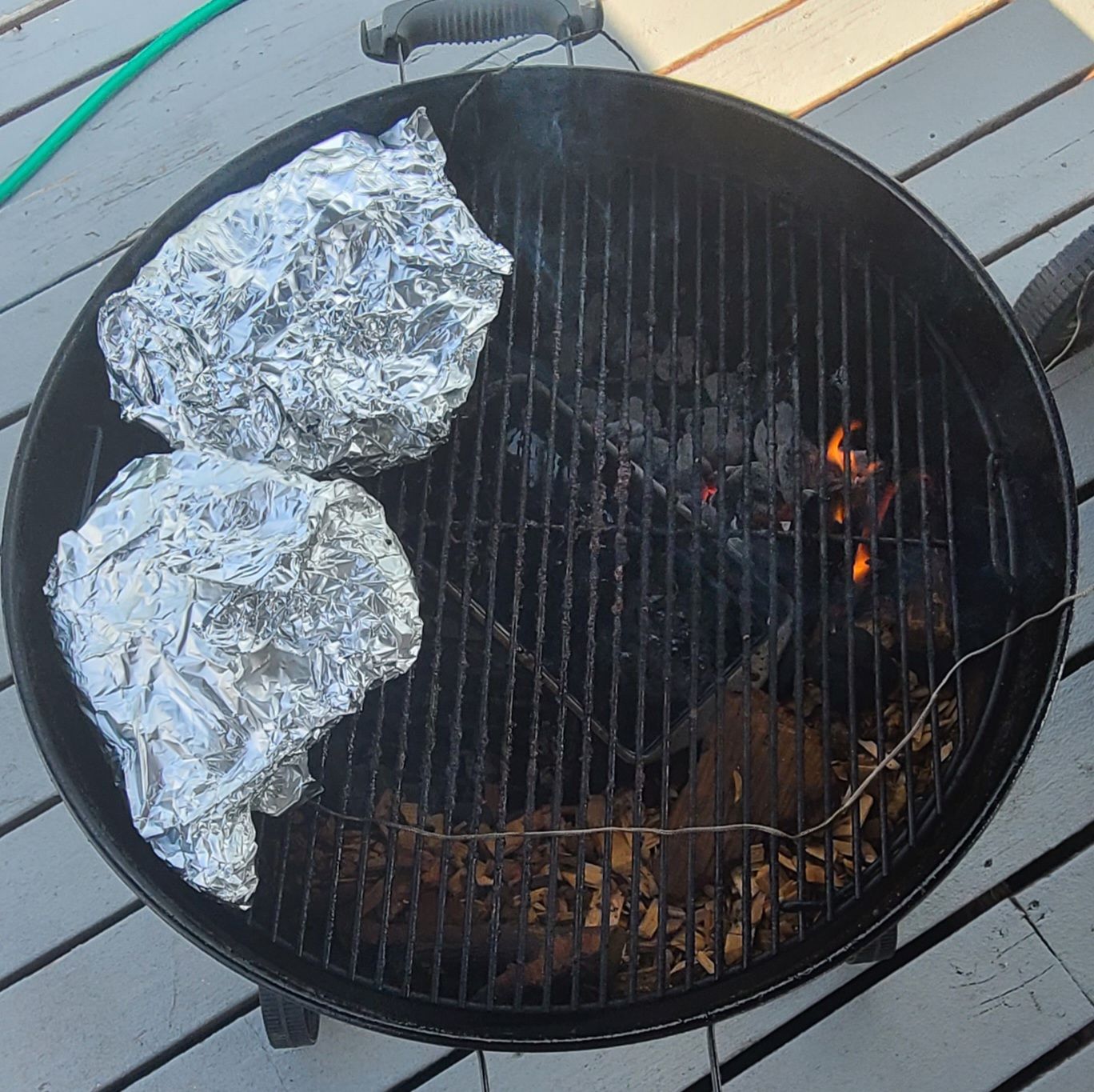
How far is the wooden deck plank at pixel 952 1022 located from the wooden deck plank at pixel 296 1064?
1.29ft

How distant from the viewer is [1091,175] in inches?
54.1

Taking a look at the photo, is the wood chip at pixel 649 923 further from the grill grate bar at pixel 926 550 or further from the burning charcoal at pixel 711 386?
the burning charcoal at pixel 711 386

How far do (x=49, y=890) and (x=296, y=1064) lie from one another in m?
0.36

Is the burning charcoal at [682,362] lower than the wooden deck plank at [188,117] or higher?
lower

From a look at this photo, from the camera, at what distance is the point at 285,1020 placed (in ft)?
3.59

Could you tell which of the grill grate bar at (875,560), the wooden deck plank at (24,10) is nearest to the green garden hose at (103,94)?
the wooden deck plank at (24,10)

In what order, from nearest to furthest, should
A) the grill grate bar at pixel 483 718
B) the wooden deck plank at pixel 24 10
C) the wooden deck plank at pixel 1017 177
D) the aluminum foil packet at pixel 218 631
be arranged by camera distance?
the aluminum foil packet at pixel 218 631, the grill grate bar at pixel 483 718, the wooden deck plank at pixel 1017 177, the wooden deck plank at pixel 24 10

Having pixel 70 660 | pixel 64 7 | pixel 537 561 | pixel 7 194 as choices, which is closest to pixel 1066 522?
pixel 537 561

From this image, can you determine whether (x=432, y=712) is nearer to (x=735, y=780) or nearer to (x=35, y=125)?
(x=735, y=780)

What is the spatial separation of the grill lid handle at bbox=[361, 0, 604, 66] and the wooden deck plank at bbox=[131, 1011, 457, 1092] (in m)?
1.09

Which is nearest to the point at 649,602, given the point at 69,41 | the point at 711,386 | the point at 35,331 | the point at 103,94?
the point at 711,386

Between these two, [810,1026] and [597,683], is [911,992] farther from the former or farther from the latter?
[597,683]

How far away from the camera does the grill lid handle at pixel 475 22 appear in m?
1.05

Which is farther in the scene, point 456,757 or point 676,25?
point 676,25
